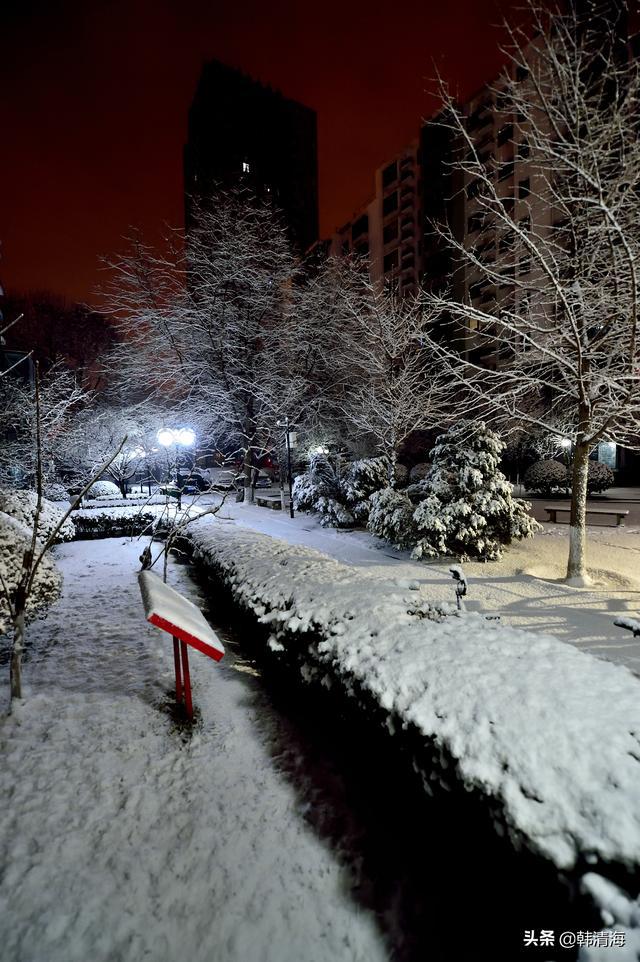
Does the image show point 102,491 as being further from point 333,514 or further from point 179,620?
point 179,620

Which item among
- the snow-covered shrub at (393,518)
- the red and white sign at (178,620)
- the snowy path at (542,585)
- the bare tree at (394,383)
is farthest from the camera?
the bare tree at (394,383)

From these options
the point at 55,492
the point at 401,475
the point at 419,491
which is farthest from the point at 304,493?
the point at 55,492

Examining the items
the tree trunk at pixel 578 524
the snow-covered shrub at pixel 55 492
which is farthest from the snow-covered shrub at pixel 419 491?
the snow-covered shrub at pixel 55 492

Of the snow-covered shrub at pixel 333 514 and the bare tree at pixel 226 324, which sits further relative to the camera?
the bare tree at pixel 226 324

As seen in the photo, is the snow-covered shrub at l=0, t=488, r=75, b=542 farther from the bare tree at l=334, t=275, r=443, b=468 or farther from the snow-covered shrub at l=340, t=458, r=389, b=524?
the bare tree at l=334, t=275, r=443, b=468

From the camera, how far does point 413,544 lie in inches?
442

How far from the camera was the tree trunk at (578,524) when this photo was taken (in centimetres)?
816

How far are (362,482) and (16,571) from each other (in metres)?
11.9

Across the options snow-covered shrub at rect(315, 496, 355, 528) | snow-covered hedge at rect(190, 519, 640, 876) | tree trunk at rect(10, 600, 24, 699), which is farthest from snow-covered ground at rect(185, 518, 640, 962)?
snow-covered shrub at rect(315, 496, 355, 528)

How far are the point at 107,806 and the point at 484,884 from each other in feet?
8.22

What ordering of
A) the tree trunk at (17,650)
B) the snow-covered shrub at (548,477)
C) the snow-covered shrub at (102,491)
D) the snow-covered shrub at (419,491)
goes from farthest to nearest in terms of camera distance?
the snow-covered shrub at (102,491)
the snow-covered shrub at (548,477)
the snow-covered shrub at (419,491)
the tree trunk at (17,650)

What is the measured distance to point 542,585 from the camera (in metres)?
8.09

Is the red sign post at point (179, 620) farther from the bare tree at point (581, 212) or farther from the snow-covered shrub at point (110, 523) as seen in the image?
the snow-covered shrub at point (110, 523)

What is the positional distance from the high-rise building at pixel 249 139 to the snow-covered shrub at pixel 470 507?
65.0 m
